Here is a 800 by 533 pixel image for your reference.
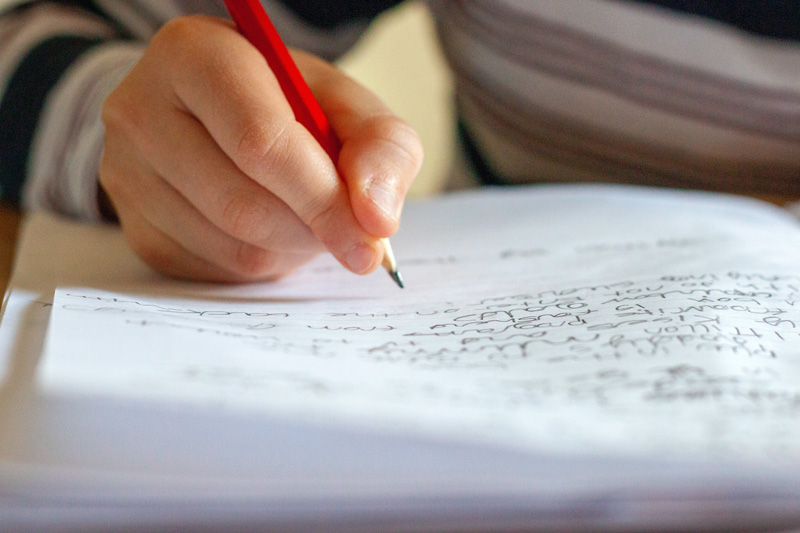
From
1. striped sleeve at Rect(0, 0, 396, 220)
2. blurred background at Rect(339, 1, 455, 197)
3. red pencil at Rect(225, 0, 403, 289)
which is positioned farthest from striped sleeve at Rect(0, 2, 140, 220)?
blurred background at Rect(339, 1, 455, 197)

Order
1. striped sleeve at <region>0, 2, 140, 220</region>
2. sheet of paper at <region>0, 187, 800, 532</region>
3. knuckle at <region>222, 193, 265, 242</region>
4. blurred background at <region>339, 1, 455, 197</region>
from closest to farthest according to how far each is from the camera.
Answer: sheet of paper at <region>0, 187, 800, 532</region> < knuckle at <region>222, 193, 265, 242</region> < striped sleeve at <region>0, 2, 140, 220</region> < blurred background at <region>339, 1, 455, 197</region>

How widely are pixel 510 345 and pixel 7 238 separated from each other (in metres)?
0.33

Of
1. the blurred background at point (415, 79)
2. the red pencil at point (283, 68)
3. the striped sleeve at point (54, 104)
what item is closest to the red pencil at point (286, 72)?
the red pencil at point (283, 68)

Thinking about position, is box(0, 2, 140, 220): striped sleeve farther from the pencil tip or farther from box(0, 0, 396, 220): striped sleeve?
the pencil tip

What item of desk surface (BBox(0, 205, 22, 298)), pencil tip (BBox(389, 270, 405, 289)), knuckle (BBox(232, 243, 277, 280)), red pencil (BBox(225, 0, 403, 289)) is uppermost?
red pencil (BBox(225, 0, 403, 289))

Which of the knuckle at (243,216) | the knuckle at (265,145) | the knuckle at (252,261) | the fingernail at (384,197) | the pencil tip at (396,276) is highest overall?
the fingernail at (384,197)

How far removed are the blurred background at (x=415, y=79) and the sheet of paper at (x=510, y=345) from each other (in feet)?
2.31

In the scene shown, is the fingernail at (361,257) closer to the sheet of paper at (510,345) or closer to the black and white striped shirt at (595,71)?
the sheet of paper at (510,345)

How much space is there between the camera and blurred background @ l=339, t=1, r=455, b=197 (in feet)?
3.27

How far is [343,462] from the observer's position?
0.44 ft

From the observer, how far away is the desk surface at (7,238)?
31 cm

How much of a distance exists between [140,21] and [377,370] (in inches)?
16.5

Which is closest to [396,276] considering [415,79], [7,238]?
[7,238]

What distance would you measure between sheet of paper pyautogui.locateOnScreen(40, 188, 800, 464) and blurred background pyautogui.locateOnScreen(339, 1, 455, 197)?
2.31 feet
